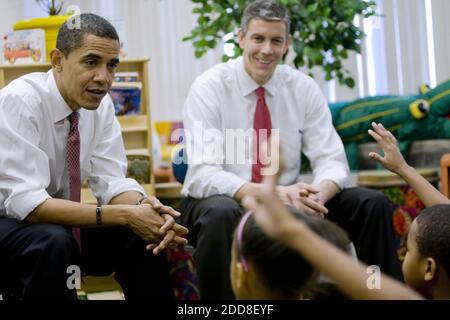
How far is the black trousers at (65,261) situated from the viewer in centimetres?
157

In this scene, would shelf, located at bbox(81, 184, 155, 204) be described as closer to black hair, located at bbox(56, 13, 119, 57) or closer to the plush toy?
black hair, located at bbox(56, 13, 119, 57)

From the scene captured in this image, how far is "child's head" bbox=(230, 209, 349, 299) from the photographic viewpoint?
1119 millimetres

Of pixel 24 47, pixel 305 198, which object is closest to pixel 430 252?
pixel 305 198

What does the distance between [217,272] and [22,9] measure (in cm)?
151

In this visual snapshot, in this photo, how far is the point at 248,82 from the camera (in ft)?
7.49

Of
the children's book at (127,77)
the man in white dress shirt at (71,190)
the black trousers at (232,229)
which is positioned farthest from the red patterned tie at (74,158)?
the children's book at (127,77)

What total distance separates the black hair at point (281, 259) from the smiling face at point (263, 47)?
1.15m

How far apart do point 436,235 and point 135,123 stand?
1574mm

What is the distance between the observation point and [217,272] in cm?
191

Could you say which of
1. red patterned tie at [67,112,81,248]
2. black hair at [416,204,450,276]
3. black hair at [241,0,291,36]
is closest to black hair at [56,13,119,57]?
red patterned tie at [67,112,81,248]

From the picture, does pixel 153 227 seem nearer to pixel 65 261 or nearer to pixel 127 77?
pixel 65 261

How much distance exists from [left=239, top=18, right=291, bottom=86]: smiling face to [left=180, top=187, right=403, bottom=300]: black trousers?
42 cm
